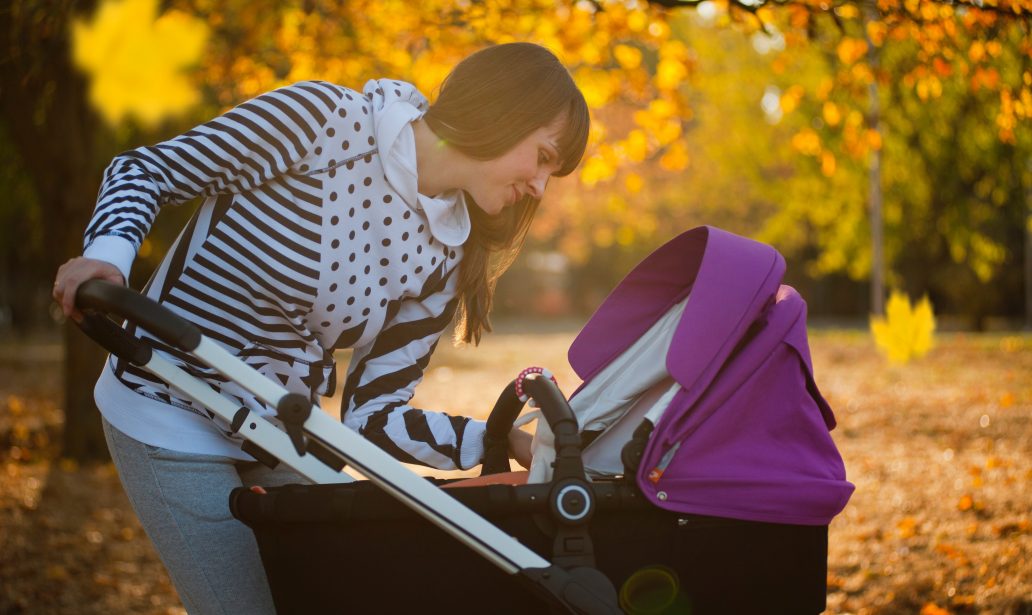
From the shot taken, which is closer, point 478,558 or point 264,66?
point 478,558

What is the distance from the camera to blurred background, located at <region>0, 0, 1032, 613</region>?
4777mm

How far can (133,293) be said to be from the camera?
169cm

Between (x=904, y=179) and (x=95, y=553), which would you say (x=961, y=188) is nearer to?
(x=904, y=179)

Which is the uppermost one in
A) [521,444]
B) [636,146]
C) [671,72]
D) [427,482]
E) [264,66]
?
[427,482]

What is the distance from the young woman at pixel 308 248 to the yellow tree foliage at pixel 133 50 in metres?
5.09

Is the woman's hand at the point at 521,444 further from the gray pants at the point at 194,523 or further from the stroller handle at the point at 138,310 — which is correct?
the stroller handle at the point at 138,310

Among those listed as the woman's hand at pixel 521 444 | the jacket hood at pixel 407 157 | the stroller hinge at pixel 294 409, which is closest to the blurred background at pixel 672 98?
the jacket hood at pixel 407 157

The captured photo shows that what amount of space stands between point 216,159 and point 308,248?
0.86ft

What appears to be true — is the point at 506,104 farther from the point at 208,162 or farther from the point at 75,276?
the point at 75,276

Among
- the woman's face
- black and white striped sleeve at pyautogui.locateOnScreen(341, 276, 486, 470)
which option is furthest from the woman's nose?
black and white striped sleeve at pyautogui.locateOnScreen(341, 276, 486, 470)

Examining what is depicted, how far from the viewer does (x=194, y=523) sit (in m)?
1.98

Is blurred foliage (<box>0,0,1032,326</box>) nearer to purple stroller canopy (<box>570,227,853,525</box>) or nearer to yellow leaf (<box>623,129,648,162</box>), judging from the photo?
yellow leaf (<box>623,129,648,162</box>)

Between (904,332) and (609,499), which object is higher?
(609,499)

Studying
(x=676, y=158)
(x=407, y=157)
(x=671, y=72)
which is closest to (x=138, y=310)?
(x=407, y=157)
